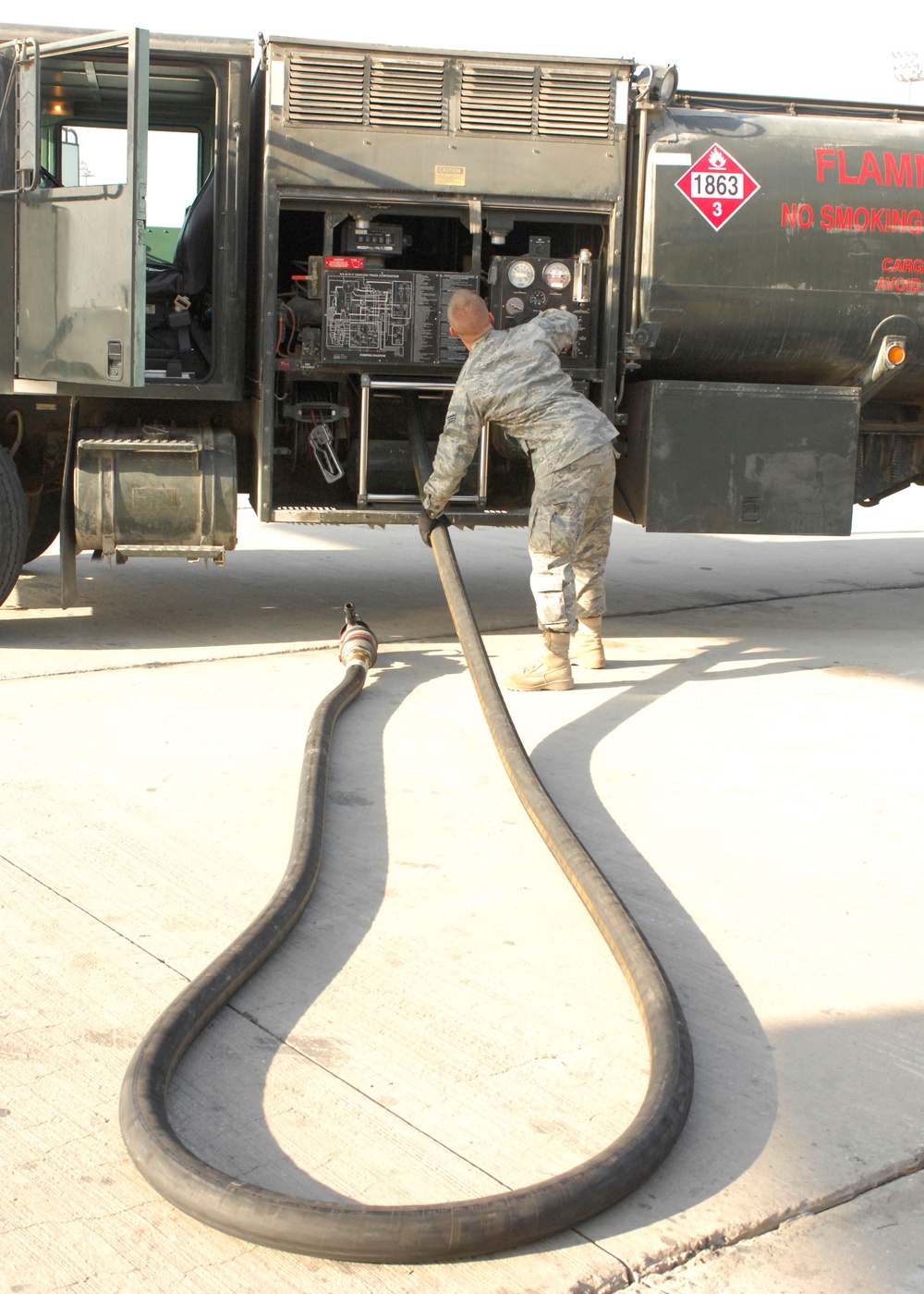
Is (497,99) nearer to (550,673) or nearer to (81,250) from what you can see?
(81,250)

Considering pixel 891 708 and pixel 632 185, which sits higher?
pixel 632 185

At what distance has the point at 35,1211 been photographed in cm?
226

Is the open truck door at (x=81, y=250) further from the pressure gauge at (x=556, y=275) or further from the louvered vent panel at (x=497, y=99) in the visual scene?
the pressure gauge at (x=556, y=275)

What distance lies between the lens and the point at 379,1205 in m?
2.25

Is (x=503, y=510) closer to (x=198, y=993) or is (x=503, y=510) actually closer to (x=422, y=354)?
(x=422, y=354)

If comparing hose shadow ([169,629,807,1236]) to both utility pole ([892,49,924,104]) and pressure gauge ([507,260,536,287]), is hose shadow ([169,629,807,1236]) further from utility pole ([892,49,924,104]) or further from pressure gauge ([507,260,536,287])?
utility pole ([892,49,924,104])

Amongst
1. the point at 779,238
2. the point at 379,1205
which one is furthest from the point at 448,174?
the point at 379,1205

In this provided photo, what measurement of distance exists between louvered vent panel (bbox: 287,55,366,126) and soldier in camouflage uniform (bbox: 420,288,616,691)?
3.79 ft

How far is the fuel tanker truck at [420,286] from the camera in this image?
20.8ft

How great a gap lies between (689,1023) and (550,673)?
119 inches

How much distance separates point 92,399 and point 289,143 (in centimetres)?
157

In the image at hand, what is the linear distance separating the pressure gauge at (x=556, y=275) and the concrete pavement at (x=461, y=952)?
182cm

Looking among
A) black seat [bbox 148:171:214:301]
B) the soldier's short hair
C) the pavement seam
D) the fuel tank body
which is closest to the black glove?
the soldier's short hair

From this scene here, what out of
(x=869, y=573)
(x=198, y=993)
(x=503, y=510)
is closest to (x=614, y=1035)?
(x=198, y=993)
